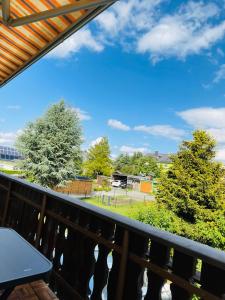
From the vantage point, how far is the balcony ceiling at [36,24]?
200 cm

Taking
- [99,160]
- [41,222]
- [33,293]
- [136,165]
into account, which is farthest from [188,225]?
[136,165]

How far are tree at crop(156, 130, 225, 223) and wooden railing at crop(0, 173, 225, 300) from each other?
15128mm

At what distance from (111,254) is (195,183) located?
52.2 feet

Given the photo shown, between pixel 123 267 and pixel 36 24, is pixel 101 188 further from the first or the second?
pixel 123 267

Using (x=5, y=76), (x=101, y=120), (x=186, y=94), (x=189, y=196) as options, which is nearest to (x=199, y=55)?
(x=186, y=94)

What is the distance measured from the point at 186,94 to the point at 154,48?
25285 millimetres

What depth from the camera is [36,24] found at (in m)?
2.59

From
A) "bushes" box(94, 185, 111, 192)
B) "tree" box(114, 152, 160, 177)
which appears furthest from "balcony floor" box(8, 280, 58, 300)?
"tree" box(114, 152, 160, 177)

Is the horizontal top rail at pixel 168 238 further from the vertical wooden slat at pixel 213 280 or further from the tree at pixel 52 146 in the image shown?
the tree at pixel 52 146

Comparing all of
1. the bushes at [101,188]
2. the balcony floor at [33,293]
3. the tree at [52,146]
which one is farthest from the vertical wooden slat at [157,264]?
the bushes at [101,188]

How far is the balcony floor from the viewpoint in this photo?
165 cm

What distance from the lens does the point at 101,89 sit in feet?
259

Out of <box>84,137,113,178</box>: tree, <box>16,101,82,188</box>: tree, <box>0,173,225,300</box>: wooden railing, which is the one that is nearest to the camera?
<box>0,173,225,300</box>: wooden railing

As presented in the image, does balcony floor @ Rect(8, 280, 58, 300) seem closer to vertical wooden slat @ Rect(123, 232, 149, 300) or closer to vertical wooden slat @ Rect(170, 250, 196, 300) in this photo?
vertical wooden slat @ Rect(123, 232, 149, 300)
